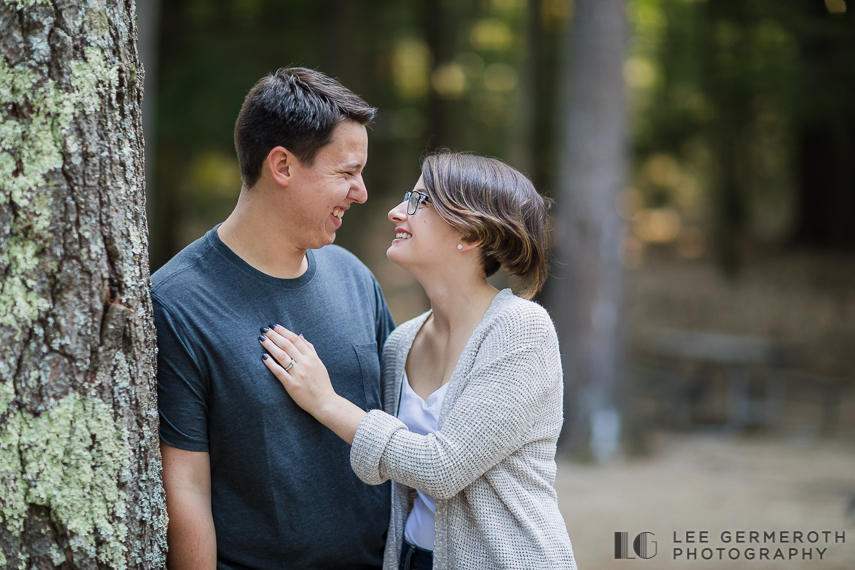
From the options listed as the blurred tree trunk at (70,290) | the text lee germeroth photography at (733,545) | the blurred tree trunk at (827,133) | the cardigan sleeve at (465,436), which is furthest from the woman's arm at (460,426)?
the blurred tree trunk at (827,133)

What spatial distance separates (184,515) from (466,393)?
88 centimetres

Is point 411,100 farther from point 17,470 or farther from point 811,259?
point 17,470

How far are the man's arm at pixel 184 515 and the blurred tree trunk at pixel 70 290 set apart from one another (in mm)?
128

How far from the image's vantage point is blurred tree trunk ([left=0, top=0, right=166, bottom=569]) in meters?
1.87

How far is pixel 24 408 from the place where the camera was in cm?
189

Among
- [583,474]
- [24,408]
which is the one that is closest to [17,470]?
[24,408]

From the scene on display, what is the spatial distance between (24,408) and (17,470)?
0.51 feet

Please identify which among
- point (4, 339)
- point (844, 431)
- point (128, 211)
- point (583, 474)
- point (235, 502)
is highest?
point (128, 211)

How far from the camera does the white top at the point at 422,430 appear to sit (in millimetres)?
2424

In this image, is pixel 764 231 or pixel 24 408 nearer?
pixel 24 408

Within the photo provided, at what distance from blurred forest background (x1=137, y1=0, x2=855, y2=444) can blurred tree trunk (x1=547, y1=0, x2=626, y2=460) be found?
0.22 m

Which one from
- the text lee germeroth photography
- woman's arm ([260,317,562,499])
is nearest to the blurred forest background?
the text lee germeroth photography

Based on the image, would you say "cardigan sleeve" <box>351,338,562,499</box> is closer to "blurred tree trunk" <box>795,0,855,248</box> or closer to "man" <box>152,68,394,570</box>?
"man" <box>152,68,394,570</box>

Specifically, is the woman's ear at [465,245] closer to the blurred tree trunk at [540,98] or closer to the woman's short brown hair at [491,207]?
the woman's short brown hair at [491,207]
